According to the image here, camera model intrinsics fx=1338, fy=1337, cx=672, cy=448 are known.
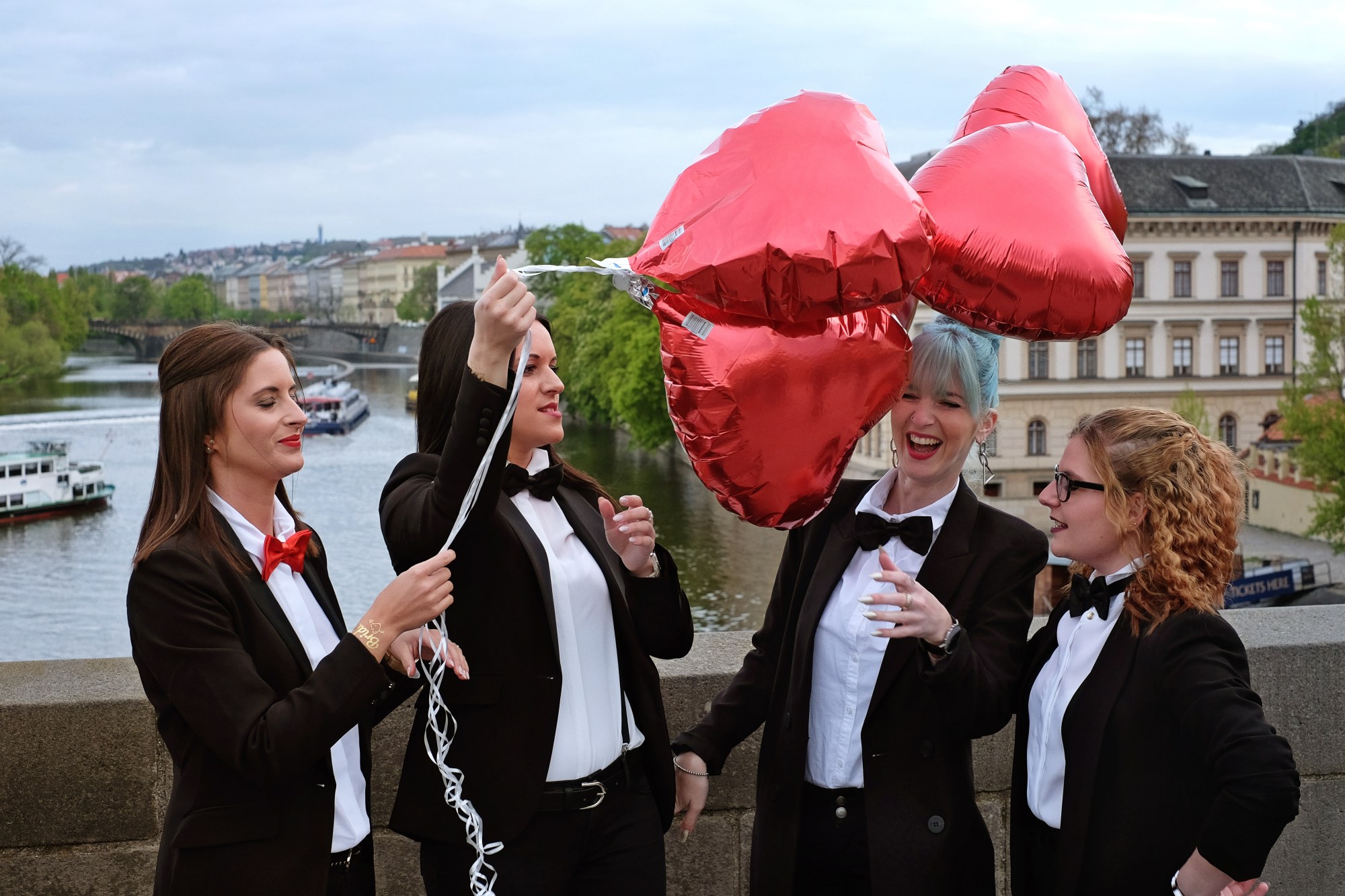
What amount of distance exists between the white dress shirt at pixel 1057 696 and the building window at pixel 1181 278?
44.3 metres

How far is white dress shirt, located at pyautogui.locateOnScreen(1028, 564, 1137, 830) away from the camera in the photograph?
2.40 meters

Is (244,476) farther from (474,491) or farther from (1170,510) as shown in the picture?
(1170,510)

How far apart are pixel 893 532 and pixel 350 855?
3.82 ft

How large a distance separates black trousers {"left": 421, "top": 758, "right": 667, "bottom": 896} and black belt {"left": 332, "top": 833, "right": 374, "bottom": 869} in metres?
0.11

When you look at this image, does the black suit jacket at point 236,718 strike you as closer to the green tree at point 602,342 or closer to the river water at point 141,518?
the river water at point 141,518

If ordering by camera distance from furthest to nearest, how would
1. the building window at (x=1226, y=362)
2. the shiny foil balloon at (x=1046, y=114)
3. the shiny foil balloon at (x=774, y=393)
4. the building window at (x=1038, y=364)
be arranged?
the building window at (x=1226, y=362) < the building window at (x=1038, y=364) < the shiny foil balloon at (x=1046, y=114) < the shiny foil balloon at (x=774, y=393)

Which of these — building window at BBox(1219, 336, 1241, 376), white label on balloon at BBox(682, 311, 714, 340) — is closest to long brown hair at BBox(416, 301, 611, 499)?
white label on balloon at BBox(682, 311, 714, 340)

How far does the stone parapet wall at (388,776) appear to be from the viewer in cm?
312

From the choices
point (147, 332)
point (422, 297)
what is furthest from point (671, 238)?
point (422, 297)

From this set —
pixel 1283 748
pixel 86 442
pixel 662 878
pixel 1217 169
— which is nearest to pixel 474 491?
pixel 662 878

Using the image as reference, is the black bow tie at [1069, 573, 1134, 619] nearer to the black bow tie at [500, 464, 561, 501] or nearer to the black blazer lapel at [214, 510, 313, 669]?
the black bow tie at [500, 464, 561, 501]

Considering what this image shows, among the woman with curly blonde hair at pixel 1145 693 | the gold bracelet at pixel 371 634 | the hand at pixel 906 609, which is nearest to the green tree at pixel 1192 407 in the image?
the woman with curly blonde hair at pixel 1145 693

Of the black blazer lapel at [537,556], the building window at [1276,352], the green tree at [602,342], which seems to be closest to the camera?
the black blazer lapel at [537,556]

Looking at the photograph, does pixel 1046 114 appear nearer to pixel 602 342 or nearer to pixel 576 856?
pixel 576 856
